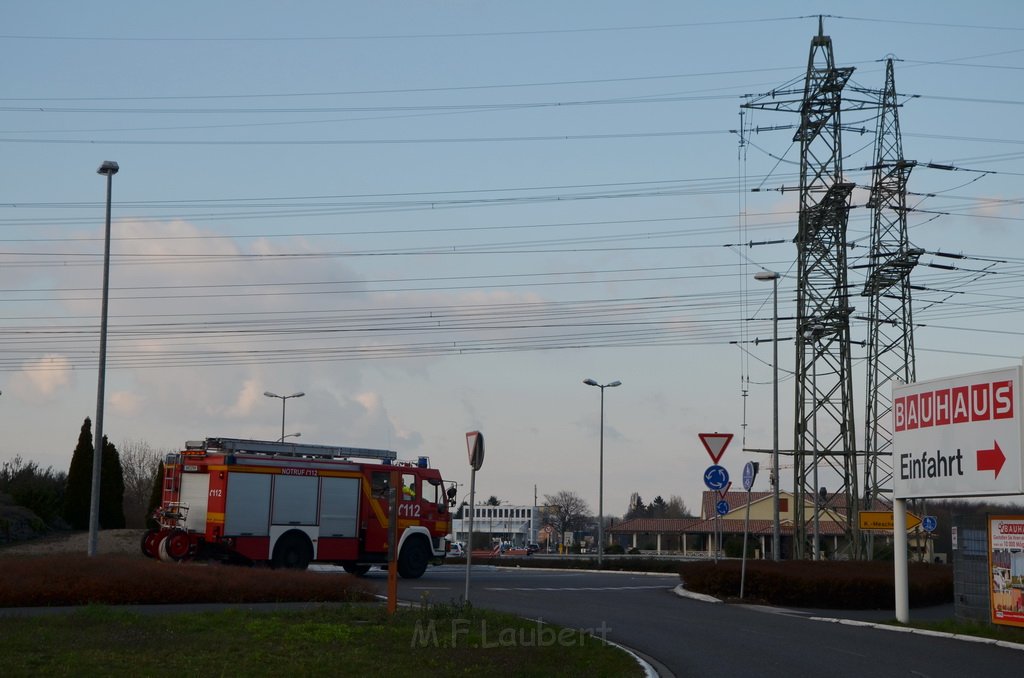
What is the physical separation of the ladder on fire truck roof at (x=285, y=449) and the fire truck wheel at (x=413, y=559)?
245 cm

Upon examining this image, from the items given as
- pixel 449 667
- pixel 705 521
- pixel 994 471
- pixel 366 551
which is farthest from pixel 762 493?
pixel 449 667

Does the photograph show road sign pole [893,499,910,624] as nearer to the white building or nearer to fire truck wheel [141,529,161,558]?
fire truck wheel [141,529,161,558]

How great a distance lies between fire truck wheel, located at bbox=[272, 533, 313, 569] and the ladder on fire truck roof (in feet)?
7.04

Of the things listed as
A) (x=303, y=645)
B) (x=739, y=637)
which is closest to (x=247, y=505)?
(x=739, y=637)

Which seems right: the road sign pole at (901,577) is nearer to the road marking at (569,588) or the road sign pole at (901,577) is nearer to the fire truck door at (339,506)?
the road marking at (569,588)

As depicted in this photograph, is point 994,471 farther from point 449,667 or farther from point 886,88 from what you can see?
point 886,88

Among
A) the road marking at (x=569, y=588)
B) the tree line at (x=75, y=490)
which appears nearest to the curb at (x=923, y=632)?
the road marking at (x=569, y=588)

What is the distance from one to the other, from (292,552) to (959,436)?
17.1m

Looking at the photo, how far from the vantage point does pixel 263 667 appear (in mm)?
12211

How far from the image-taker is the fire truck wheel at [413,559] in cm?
3036

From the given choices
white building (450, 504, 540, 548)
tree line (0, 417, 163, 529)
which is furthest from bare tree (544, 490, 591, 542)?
tree line (0, 417, 163, 529)

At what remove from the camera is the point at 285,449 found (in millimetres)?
29219

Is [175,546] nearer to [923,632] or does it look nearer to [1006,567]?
[923,632]

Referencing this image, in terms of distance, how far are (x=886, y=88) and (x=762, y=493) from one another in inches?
2336
